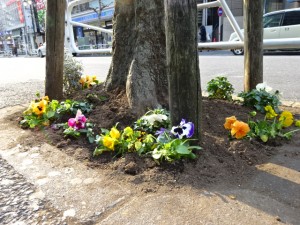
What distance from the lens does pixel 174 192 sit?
1.89 meters

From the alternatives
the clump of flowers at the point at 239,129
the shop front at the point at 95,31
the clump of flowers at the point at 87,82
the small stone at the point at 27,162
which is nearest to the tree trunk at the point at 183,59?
the clump of flowers at the point at 239,129

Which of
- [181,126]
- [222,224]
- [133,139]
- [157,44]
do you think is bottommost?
[222,224]

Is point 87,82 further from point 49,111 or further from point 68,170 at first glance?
point 68,170

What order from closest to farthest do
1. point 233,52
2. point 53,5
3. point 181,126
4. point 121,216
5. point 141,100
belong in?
point 121,216, point 181,126, point 141,100, point 53,5, point 233,52

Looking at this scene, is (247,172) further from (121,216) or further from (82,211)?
(82,211)

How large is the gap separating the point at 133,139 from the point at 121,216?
0.79 metres

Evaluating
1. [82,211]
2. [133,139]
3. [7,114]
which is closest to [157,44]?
[133,139]

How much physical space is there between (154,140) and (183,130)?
1.22 feet

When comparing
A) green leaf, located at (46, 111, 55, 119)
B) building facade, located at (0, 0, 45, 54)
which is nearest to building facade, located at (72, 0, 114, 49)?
building facade, located at (0, 0, 45, 54)

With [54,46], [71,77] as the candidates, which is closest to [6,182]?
[54,46]

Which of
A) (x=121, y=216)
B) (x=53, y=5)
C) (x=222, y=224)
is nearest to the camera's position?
(x=222, y=224)

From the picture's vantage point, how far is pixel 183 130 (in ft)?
6.85

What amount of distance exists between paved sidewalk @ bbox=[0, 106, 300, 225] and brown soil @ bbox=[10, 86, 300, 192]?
0.09 metres

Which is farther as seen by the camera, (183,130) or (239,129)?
(239,129)
